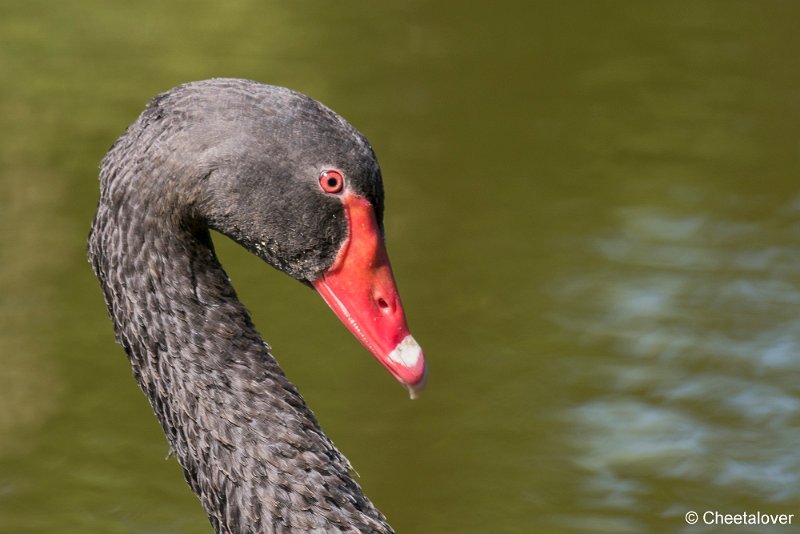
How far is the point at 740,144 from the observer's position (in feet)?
22.4

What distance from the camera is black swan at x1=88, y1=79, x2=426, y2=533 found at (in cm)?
275

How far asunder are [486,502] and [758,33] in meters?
5.04

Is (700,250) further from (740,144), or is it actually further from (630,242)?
(740,144)

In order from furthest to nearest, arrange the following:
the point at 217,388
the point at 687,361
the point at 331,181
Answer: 1. the point at 687,361
2. the point at 217,388
3. the point at 331,181

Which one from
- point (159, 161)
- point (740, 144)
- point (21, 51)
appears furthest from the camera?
point (21, 51)

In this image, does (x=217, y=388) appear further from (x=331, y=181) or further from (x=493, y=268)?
(x=493, y=268)

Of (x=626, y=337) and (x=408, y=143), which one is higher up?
(x=408, y=143)

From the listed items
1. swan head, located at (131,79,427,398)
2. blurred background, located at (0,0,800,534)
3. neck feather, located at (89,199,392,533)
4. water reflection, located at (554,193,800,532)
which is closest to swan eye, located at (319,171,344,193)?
swan head, located at (131,79,427,398)

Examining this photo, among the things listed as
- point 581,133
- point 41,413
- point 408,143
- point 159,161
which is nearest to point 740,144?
point 581,133

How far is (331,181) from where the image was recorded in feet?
→ 9.12

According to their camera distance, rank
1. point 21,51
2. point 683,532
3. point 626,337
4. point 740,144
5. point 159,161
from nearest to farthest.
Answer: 1. point 159,161
2. point 683,532
3. point 626,337
4. point 740,144
5. point 21,51

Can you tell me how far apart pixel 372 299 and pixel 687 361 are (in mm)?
2555

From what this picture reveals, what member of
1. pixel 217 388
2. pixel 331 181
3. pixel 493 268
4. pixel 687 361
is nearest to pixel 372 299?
pixel 331 181

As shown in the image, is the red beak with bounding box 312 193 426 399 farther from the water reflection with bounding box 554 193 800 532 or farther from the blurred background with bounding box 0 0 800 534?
the water reflection with bounding box 554 193 800 532
